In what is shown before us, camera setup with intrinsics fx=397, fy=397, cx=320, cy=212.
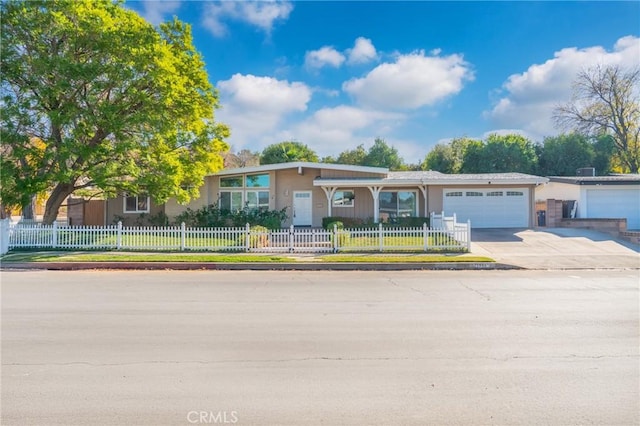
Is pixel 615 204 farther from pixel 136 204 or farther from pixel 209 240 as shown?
pixel 136 204

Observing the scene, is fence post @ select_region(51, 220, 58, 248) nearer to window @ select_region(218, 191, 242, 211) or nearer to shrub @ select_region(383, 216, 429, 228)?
window @ select_region(218, 191, 242, 211)

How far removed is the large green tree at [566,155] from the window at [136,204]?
3600 cm

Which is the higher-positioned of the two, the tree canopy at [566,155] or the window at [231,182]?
the tree canopy at [566,155]

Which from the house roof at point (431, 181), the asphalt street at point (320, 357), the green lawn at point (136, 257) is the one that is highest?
the house roof at point (431, 181)

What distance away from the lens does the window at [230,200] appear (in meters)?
23.0

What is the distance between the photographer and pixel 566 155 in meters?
38.4

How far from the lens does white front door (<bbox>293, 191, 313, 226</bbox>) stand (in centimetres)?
2252

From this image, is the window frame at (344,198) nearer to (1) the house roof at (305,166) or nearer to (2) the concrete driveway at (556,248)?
(1) the house roof at (305,166)

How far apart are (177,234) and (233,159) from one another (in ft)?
118

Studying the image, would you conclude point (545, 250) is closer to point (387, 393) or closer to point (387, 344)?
point (387, 344)

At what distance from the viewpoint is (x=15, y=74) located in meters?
15.5

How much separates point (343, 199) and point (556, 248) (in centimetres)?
1077

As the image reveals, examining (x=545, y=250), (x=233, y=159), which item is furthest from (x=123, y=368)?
(x=233, y=159)

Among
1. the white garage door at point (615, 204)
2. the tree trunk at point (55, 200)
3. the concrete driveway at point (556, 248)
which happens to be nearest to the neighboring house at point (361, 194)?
the concrete driveway at point (556, 248)
